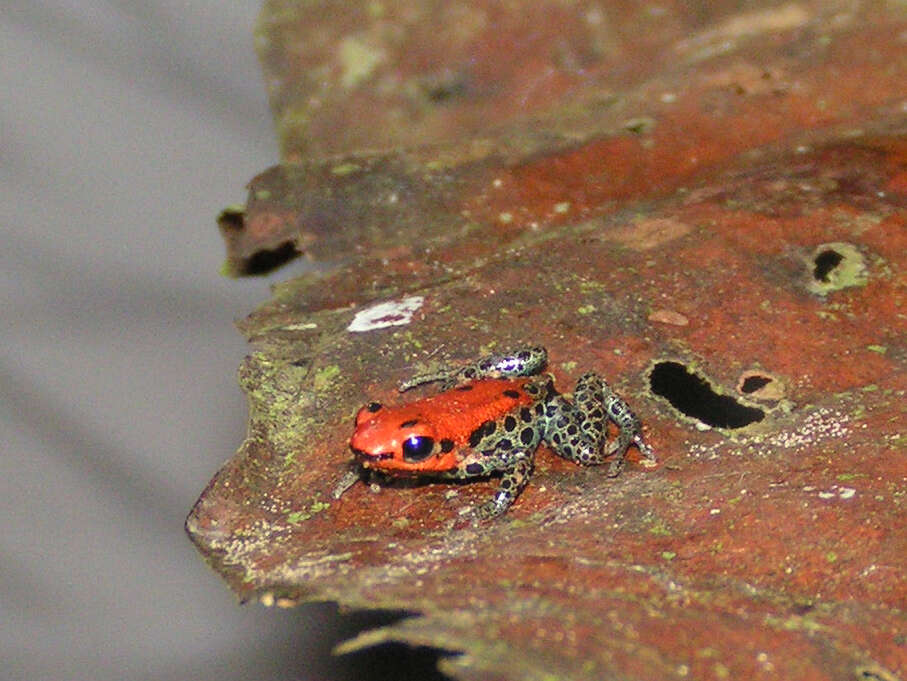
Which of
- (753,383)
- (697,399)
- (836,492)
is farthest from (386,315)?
(836,492)

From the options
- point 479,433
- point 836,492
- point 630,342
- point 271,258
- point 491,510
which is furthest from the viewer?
point 271,258

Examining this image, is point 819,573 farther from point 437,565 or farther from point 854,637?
point 437,565

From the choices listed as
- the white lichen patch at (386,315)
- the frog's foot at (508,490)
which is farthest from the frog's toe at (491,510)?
the white lichen patch at (386,315)

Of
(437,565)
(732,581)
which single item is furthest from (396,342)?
(732,581)

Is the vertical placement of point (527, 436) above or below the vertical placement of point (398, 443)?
below

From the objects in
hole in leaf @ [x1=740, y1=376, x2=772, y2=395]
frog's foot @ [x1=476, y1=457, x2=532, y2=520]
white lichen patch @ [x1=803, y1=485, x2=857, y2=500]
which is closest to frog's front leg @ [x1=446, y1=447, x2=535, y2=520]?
frog's foot @ [x1=476, y1=457, x2=532, y2=520]

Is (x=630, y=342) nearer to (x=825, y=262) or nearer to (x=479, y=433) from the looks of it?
(x=479, y=433)

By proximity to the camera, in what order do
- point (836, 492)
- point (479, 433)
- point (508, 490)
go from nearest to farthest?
point (836, 492) → point (508, 490) → point (479, 433)
